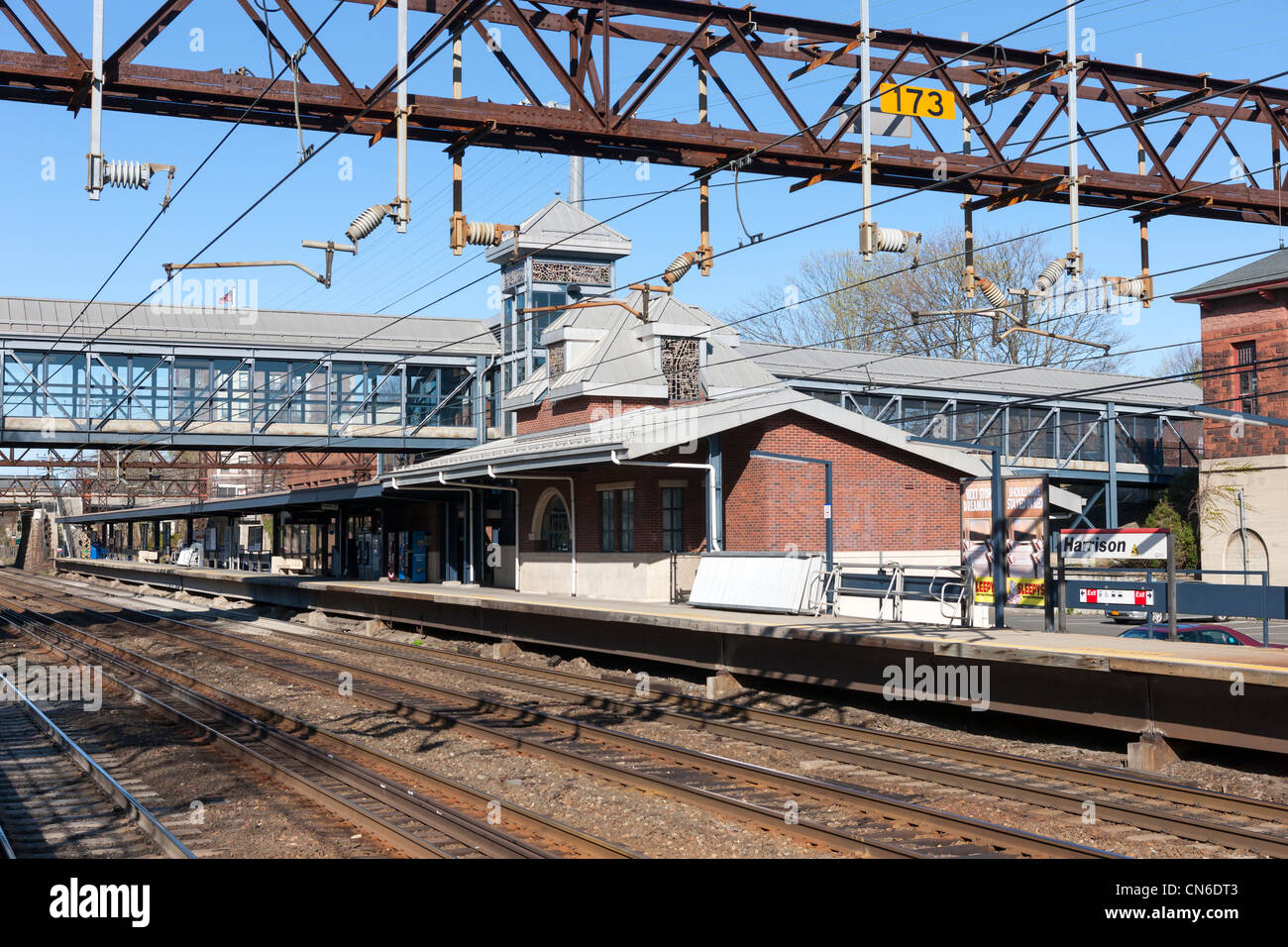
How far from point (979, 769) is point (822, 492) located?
13.2 metres

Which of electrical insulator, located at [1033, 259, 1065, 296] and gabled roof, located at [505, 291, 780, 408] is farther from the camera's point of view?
gabled roof, located at [505, 291, 780, 408]

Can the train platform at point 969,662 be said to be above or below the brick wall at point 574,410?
below

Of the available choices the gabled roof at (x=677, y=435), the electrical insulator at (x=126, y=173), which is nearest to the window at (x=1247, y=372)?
the gabled roof at (x=677, y=435)

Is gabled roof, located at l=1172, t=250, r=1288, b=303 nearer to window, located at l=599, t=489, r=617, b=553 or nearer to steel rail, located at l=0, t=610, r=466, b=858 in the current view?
window, located at l=599, t=489, r=617, b=553

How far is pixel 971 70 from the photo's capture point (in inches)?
536

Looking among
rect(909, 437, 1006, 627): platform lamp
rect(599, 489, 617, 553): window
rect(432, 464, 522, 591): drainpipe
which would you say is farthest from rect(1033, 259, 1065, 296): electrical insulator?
rect(432, 464, 522, 591): drainpipe

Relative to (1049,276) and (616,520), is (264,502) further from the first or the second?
(1049,276)

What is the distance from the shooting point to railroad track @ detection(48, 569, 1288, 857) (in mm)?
9914

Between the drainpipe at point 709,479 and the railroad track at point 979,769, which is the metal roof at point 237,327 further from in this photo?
the railroad track at point 979,769

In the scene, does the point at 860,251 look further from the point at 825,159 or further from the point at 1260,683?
the point at 1260,683

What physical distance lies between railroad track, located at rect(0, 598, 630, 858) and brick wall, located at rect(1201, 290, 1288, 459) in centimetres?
3040

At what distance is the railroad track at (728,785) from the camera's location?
30.5 ft

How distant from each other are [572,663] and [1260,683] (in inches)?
555

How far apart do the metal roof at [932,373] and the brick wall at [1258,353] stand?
23.1 ft
